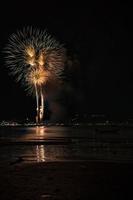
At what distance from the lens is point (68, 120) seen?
150125mm

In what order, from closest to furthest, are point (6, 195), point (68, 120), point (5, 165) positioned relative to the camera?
point (6, 195)
point (5, 165)
point (68, 120)

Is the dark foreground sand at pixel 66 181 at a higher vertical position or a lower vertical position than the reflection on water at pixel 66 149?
lower

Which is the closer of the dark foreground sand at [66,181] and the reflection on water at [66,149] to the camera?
the dark foreground sand at [66,181]

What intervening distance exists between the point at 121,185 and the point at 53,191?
2.93 metres

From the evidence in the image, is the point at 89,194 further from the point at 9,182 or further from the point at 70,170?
the point at 70,170

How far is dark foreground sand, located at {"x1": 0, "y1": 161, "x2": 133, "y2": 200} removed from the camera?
1498 cm

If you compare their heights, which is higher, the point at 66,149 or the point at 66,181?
the point at 66,149

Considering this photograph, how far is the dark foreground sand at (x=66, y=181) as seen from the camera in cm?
1498

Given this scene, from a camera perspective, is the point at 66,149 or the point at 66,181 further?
the point at 66,149

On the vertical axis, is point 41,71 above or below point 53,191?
above

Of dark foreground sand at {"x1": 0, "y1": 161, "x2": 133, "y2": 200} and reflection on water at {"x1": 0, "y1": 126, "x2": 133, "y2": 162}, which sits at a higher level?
reflection on water at {"x1": 0, "y1": 126, "x2": 133, "y2": 162}

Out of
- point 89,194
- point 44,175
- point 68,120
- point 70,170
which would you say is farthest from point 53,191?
point 68,120

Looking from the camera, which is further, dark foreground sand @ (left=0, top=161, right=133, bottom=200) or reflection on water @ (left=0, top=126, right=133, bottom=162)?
reflection on water @ (left=0, top=126, right=133, bottom=162)

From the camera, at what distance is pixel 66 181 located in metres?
18.2
